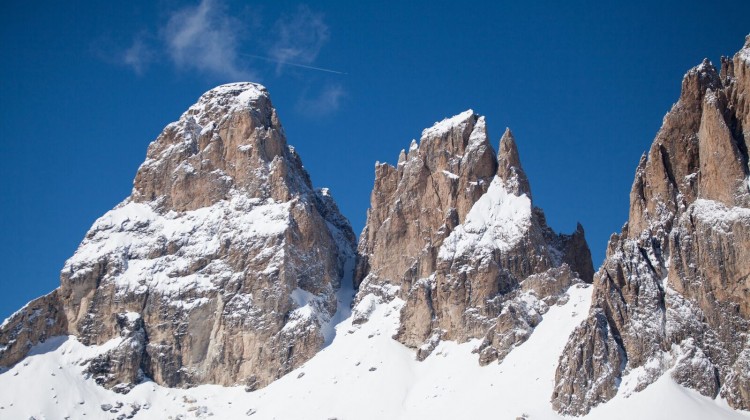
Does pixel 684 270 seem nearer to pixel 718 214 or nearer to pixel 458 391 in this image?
pixel 718 214

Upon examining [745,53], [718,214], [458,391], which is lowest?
[458,391]

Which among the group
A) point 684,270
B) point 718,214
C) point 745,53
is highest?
point 745,53

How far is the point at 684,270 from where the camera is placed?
15150 cm

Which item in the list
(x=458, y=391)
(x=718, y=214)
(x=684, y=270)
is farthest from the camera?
(x=458, y=391)

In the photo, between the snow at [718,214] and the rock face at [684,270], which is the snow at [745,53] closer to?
the rock face at [684,270]

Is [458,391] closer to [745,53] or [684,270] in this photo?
Result: [684,270]

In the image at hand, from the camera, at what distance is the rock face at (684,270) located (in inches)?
5719

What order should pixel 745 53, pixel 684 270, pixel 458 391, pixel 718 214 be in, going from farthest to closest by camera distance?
pixel 458 391 → pixel 745 53 → pixel 684 270 → pixel 718 214

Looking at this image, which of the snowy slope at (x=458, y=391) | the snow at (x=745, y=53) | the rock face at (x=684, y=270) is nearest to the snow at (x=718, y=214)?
the rock face at (x=684, y=270)

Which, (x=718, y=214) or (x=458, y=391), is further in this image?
(x=458, y=391)

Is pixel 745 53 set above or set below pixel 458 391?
above

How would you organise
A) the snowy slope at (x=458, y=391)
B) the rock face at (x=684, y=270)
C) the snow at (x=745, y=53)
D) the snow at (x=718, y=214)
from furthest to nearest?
the snow at (x=745, y=53)
the snowy slope at (x=458, y=391)
the snow at (x=718, y=214)
the rock face at (x=684, y=270)

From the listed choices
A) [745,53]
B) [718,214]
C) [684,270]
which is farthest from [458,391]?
[745,53]

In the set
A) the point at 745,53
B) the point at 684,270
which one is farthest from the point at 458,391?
the point at 745,53
